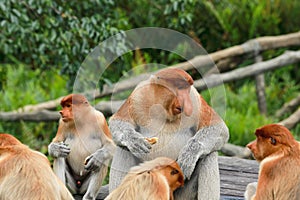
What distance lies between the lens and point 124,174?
5113 millimetres

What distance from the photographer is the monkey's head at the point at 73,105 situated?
18.5 feet

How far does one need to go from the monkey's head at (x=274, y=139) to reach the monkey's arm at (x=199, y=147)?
34 centimetres

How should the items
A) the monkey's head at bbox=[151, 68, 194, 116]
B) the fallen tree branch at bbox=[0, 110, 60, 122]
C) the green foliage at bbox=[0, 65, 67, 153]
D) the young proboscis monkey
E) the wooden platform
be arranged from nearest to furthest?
the young proboscis monkey → the monkey's head at bbox=[151, 68, 194, 116] → the wooden platform → the fallen tree branch at bbox=[0, 110, 60, 122] → the green foliage at bbox=[0, 65, 67, 153]

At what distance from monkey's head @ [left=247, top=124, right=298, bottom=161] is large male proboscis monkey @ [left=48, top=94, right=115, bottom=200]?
3.63ft

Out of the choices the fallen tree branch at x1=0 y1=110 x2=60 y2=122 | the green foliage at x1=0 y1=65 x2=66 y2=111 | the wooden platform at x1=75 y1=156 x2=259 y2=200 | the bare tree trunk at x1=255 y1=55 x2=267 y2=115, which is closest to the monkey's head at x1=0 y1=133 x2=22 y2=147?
the wooden platform at x1=75 y1=156 x2=259 y2=200

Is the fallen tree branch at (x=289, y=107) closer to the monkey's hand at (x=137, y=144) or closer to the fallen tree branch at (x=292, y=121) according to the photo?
the fallen tree branch at (x=292, y=121)

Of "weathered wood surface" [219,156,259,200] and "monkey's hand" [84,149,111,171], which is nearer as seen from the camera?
"monkey's hand" [84,149,111,171]

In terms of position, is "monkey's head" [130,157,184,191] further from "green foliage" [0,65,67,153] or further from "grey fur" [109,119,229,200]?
"green foliage" [0,65,67,153]

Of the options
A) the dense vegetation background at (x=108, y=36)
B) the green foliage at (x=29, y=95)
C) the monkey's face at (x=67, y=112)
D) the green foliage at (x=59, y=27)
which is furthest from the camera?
the green foliage at (x=29, y=95)

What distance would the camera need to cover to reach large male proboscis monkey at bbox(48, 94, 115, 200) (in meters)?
5.65

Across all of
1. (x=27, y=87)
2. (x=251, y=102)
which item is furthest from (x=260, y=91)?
(x=27, y=87)

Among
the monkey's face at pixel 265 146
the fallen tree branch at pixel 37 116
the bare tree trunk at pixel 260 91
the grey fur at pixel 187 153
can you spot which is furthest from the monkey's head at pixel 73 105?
the bare tree trunk at pixel 260 91

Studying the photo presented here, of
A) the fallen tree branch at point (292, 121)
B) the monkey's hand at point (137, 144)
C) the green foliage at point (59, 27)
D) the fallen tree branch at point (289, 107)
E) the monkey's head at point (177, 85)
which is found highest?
the green foliage at point (59, 27)

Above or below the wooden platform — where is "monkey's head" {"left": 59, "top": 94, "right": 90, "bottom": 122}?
above
